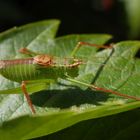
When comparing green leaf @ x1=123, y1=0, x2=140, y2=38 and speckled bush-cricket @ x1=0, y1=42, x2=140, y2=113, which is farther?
green leaf @ x1=123, y1=0, x2=140, y2=38

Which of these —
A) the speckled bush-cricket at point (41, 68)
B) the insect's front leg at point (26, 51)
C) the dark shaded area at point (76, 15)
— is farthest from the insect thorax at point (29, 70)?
the dark shaded area at point (76, 15)

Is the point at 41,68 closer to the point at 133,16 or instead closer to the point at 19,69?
the point at 19,69

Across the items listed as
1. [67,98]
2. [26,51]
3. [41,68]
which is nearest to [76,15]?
[26,51]

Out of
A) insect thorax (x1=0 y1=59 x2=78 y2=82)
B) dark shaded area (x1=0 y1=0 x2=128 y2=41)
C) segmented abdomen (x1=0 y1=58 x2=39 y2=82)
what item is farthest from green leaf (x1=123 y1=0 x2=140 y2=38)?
segmented abdomen (x1=0 y1=58 x2=39 y2=82)

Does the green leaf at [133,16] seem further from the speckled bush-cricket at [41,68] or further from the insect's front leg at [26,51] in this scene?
the insect's front leg at [26,51]

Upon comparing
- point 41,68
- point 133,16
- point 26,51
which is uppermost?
point 133,16

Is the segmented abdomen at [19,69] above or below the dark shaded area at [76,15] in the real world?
below

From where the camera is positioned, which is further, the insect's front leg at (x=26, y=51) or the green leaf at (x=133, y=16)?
the green leaf at (x=133, y=16)

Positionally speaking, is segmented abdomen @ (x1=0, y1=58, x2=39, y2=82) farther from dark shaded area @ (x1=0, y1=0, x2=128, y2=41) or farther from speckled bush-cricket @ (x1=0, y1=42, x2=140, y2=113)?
dark shaded area @ (x1=0, y1=0, x2=128, y2=41)
